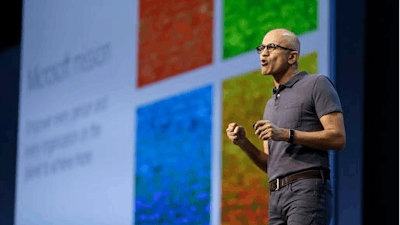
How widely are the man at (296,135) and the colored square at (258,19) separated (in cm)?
145

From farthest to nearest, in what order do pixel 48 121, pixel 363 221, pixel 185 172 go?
pixel 48 121 → pixel 185 172 → pixel 363 221

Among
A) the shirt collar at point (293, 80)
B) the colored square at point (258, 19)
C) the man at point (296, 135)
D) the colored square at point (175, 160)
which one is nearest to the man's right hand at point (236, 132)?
the man at point (296, 135)

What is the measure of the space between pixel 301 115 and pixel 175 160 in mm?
2351

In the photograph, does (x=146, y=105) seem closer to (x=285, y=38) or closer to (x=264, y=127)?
(x=285, y=38)

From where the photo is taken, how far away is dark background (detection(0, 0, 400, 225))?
3.63m

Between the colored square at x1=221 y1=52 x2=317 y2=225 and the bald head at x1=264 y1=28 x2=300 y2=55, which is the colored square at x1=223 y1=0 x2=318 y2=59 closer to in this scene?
the colored square at x1=221 y1=52 x2=317 y2=225

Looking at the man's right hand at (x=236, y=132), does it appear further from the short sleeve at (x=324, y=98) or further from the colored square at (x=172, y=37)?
the colored square at (x=172, y=37)

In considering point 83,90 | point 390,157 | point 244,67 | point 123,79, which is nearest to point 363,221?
point 390,157

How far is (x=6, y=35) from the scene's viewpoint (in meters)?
7.65

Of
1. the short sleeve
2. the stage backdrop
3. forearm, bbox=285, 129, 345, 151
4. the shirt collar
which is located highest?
the stage backdrop

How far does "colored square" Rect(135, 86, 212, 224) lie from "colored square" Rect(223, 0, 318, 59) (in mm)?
381

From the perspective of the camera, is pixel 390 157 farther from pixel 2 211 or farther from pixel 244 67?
pixel 2 211

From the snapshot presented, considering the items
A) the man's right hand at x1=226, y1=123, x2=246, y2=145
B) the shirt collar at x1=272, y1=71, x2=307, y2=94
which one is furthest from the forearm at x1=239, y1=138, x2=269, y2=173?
the shirt collar at x1=272, y1=71, x2=307, y2=94

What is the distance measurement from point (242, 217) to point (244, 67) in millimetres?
907
